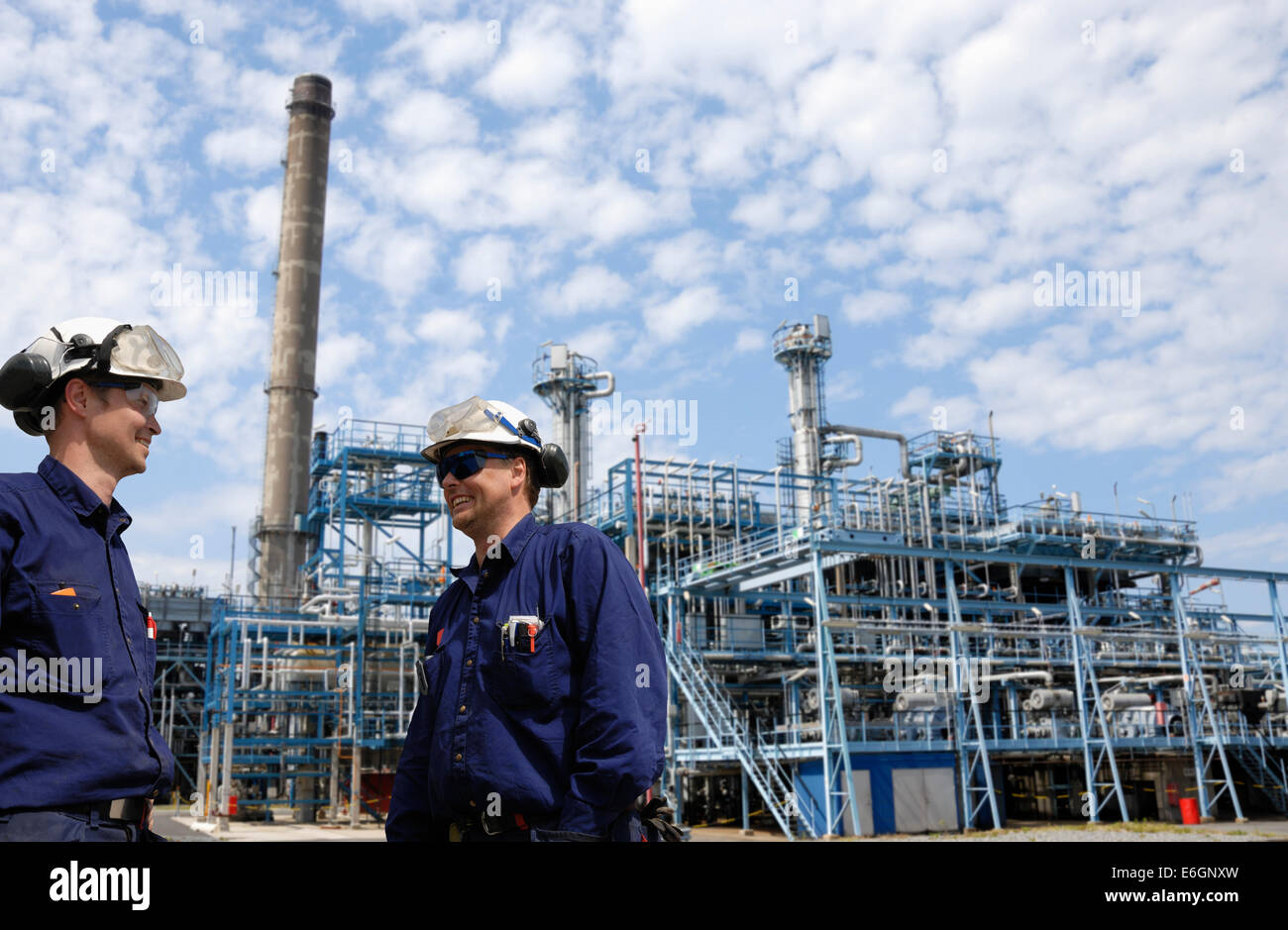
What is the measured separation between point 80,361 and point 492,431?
1290 mm

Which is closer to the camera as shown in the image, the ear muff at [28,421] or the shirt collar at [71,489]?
the shirt collar at [71,489]

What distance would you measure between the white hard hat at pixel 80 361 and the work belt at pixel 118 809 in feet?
4.03

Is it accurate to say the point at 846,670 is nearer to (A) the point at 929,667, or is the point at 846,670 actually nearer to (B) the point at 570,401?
(A) the point at 929,667

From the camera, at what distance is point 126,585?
11.1 ft

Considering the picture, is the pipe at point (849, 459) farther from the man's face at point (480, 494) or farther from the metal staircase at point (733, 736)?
the man's face at point (480, 494)

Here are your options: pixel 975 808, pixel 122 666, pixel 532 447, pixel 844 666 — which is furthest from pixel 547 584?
pixel 844 666

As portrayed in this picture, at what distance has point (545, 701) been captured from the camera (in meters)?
3.38

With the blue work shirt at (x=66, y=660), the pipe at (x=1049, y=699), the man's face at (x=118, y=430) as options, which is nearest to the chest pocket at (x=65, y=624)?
the blue work shirt at (x=66, y=660)

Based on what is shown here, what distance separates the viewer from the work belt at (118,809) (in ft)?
9.40

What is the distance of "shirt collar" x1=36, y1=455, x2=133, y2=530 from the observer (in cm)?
324

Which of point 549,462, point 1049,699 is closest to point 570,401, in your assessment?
point 1049,699

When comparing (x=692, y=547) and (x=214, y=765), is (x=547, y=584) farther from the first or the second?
(x=692, y=547)

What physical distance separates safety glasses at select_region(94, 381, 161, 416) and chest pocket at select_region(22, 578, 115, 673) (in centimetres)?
63

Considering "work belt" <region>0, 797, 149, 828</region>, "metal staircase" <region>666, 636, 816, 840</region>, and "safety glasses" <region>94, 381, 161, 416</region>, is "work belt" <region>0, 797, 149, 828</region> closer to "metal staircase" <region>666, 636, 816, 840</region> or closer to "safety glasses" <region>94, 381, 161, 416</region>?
"safety glasses" <region>94, 381, 161, 416</region>
